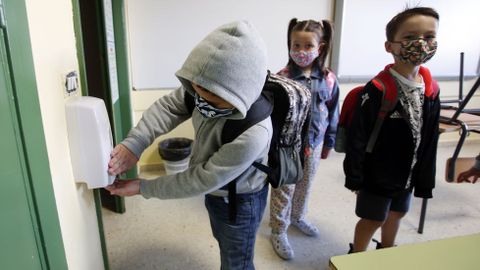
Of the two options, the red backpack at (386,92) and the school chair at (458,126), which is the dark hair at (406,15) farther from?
the school chair at (458,126)

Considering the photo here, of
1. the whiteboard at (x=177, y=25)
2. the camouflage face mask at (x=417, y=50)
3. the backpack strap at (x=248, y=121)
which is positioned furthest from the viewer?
the whiteboard at (x=177, y=25)

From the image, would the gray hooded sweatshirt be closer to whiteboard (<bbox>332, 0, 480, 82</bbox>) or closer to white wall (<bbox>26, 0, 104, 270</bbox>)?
white wall (<bbox>26, 0, 104, 270</bbox>)

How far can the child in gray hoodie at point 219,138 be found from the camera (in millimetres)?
731

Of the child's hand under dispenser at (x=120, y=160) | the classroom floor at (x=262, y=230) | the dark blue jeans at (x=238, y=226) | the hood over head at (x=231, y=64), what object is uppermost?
the hood over head at (x=231, y=64)

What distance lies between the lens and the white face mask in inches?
61.3

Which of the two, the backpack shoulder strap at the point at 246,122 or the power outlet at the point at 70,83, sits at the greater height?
the power outlet at the point at 70,83

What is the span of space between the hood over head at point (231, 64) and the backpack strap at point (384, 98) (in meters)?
0.66

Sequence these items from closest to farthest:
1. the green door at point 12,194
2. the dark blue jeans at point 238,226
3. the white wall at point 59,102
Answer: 1. the green door at point 12,194
2. the white wall at point 59,102
3. the dark blue jeans at point 238,226

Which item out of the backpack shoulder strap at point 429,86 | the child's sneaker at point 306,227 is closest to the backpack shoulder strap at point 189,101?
the backpack shoulder strap at point 429,86

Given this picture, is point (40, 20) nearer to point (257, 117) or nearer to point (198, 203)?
point (257, 117)

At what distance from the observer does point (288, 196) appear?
1.64m

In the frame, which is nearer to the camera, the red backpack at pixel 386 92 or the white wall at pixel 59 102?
the white wall at pixel 59 102

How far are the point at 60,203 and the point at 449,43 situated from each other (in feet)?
12.3

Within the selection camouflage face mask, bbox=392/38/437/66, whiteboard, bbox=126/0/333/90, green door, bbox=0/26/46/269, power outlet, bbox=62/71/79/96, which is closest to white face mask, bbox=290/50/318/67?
camouflage face mask, bbox=392/38/437/66
